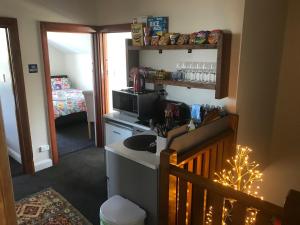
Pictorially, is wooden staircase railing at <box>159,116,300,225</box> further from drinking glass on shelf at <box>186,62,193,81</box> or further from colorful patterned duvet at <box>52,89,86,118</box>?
colorful patterned duvet at <box>52,89,86,118</box>

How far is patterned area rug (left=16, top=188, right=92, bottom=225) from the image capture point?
2.61m

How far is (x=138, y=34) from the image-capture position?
3.13m

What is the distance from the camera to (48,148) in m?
3.73

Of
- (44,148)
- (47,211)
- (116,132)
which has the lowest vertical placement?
(47,211)

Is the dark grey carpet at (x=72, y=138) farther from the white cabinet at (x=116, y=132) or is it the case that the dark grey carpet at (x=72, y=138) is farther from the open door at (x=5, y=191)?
the open door at (x=5, y=191)

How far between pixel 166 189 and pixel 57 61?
638cm

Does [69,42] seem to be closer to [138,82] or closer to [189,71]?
Answer: [138,82]

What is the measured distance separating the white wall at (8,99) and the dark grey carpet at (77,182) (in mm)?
625

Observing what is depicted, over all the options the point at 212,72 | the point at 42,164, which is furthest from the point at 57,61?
the point at 212,72

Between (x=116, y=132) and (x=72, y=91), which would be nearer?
(x=116, y=132)

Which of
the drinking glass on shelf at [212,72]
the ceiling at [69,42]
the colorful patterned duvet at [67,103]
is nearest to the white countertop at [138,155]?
the drinking glass on shelf at [212,72]

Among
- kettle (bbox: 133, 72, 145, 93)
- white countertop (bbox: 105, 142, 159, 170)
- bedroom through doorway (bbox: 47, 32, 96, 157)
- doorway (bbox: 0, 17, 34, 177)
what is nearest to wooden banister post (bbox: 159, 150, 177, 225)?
white countertop (bbox: 105, 142, 159, 170)

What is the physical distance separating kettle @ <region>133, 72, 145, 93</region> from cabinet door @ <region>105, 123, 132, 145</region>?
0.52m

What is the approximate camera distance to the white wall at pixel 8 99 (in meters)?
3.40
